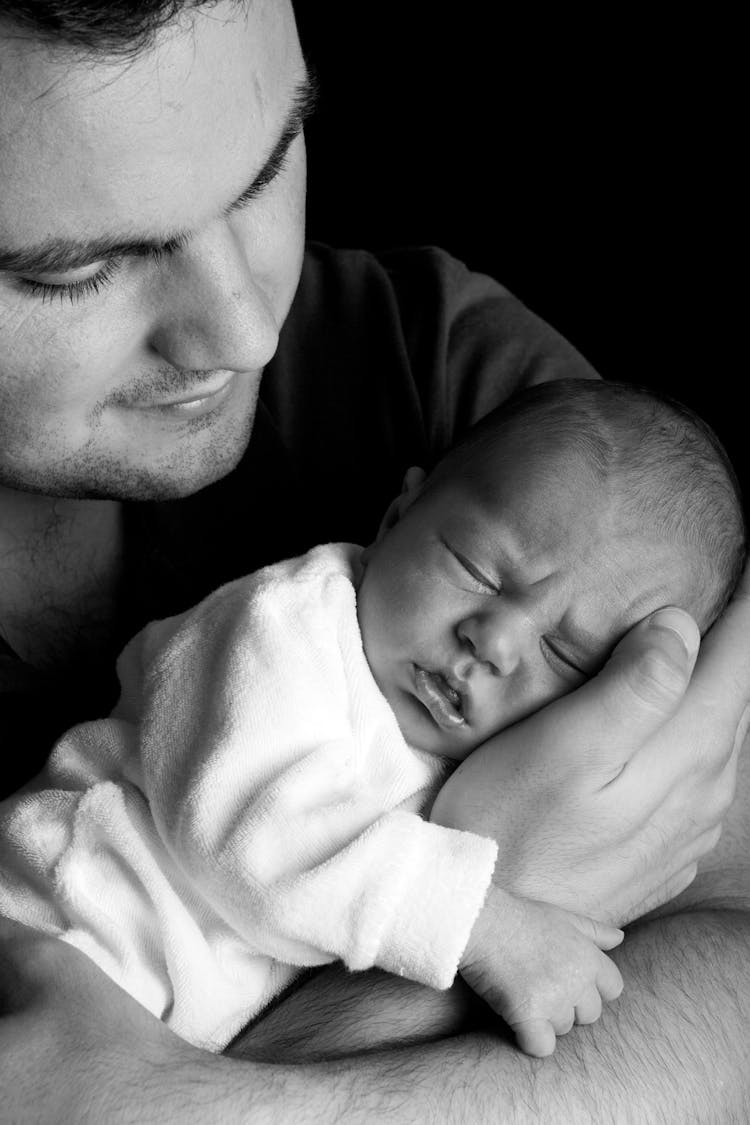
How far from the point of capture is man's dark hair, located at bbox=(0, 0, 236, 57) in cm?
108

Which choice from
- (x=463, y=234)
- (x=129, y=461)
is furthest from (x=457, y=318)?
(x=463, y=234)

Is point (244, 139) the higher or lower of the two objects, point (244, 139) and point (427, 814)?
the higher

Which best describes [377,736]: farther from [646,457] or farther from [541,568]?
[646,457]

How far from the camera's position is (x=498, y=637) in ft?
4.21

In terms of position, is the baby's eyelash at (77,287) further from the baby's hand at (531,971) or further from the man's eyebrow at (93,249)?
the baby's hand at (531,971)

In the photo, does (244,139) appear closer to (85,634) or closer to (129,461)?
(129,461)

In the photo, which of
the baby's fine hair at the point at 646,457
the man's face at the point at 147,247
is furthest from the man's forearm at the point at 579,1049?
the man's face at the point at 147,247

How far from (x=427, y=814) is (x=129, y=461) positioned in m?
0.52

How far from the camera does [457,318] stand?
1847mm

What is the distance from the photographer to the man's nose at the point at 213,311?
1290mm

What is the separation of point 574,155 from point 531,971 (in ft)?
5.34

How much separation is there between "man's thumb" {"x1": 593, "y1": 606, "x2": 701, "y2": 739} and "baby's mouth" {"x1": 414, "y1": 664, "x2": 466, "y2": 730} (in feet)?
0.47

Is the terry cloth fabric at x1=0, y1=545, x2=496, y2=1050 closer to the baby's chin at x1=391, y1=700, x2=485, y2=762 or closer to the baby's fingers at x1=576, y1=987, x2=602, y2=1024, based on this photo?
the baby's chin at x1=391, y1=700, x2=485, y2=762

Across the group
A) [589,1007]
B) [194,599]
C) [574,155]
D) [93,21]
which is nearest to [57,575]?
[194,599]
